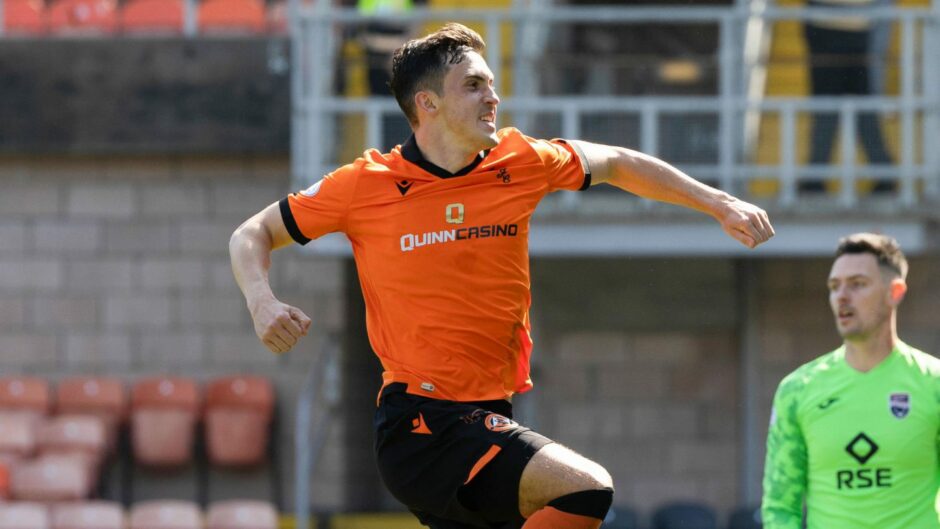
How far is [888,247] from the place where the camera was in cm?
661

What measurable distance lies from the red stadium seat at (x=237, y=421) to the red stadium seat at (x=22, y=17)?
334 centimetres

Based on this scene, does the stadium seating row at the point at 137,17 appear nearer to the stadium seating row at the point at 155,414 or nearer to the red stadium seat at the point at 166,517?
the stadium seating row at the point at 155,414

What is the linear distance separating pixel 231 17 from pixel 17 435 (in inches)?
150

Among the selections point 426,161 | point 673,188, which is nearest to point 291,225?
point 426,161

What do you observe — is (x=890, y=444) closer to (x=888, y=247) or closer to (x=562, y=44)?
(x=888, y=247)

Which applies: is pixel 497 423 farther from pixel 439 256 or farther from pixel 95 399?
pixel 95 399

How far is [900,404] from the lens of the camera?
628 centimetres

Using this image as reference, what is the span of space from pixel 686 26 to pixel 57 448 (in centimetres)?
606

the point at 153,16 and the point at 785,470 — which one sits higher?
the point at 153,16

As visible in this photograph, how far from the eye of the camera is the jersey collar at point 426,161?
5145 mm

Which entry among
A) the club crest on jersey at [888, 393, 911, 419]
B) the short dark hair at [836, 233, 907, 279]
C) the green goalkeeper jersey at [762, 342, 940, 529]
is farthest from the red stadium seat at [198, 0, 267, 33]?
the club crest on jersey at [888, 393, 911, 419]

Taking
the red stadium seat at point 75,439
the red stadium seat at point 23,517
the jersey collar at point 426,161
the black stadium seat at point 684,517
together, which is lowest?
the black stadium seat at point 684,517

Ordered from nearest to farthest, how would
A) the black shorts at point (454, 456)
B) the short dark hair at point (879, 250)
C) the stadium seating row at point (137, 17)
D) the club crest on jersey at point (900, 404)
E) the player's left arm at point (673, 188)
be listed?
the black shorts at point (454, 456), the player's left arm at point (673, 188), the club crest on jersey at point (900, 404), the short dark hair at point (879, 250), the stadium seating row at point (137, 17)

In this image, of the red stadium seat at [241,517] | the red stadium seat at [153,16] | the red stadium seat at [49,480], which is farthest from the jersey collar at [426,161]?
the red stadium seat at [153,16]
